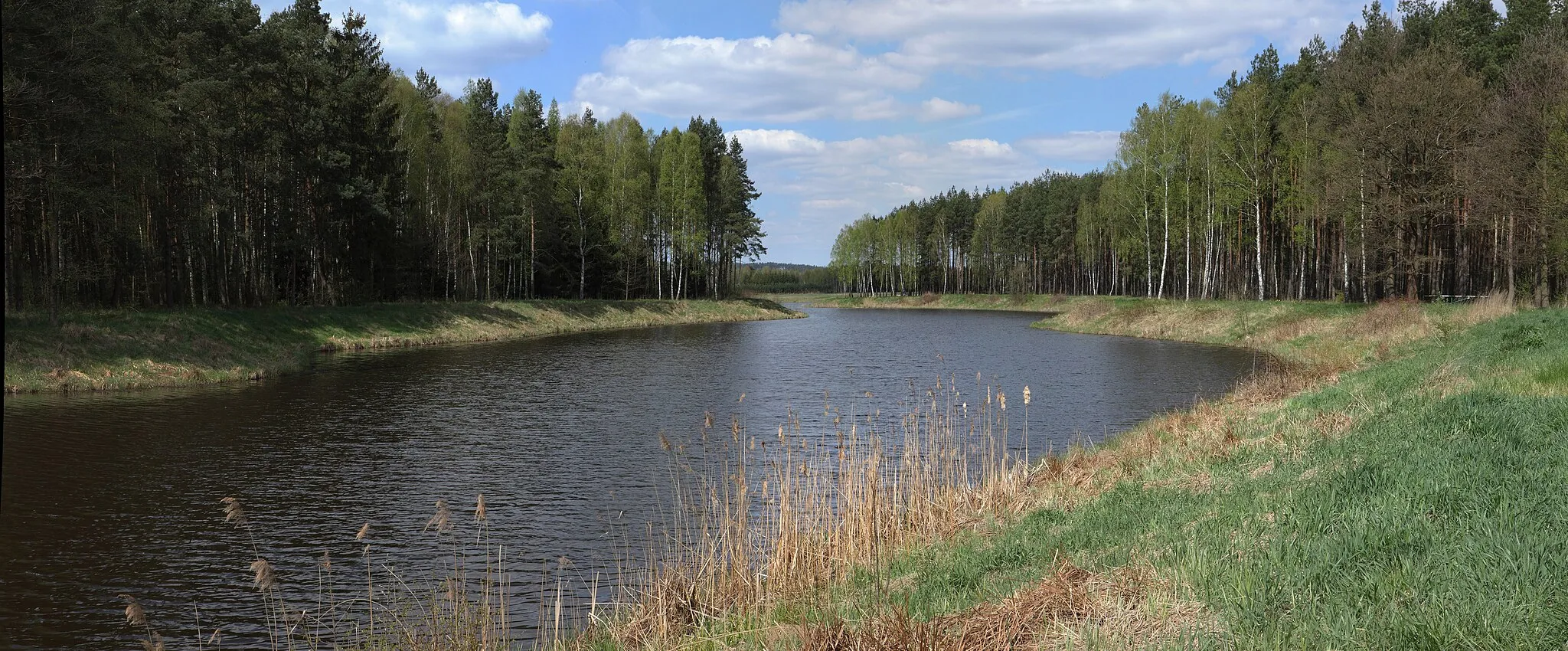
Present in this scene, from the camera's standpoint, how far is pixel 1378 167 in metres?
42.6

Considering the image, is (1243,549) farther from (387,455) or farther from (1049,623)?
(387,455)

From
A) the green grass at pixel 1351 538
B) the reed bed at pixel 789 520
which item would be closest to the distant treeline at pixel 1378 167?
the green grass at pixel 1351 538

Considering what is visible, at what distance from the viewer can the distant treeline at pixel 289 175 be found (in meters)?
28.8

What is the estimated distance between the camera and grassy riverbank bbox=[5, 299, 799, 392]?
27.0 meters

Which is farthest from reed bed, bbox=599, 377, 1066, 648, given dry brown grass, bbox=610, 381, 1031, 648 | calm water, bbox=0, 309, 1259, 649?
calm water, bbox=0, 309, 1259, 649

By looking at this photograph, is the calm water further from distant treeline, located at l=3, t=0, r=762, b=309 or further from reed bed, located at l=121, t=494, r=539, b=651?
distant treeline, located at l=3, t=0, r=762, b=309

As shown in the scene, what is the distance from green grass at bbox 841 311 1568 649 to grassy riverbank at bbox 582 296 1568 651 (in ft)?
0.08

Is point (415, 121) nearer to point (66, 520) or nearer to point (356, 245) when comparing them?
point (356, 245)

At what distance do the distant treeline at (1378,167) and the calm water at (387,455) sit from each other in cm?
1268

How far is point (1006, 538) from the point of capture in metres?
10.4

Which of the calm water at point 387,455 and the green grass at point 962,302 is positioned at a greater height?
the green grass at point 962,302

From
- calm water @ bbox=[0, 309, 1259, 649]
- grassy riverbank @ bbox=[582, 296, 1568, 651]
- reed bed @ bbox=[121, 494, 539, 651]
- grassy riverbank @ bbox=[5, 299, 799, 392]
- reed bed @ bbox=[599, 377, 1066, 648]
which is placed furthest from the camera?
grassy riverbank @ bbox=[5, 299, 799, 392]

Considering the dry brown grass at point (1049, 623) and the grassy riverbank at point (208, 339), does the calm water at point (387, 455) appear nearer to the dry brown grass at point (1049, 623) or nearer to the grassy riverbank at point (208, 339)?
the grassy riverbank at point (208, 339)

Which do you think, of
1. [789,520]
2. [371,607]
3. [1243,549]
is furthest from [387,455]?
[1243,549]
